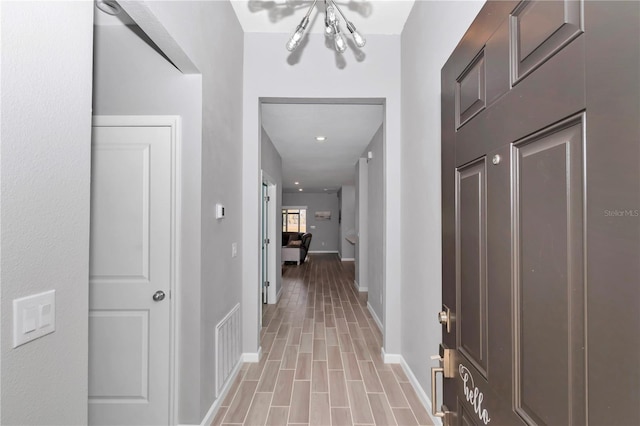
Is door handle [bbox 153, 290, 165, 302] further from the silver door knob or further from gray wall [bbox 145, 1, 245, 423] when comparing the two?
the silver door knob

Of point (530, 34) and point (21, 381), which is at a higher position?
point (530, 34)

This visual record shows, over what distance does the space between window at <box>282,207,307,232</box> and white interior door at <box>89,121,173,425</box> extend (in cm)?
1078

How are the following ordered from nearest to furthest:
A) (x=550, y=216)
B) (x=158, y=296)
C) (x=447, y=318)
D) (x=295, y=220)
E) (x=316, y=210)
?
(x=550, y=216) → (x=447, y=318) → (x=158, y=296) → (x=316, y=210) → (x=295, y=220)

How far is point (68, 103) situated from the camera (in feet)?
2.90

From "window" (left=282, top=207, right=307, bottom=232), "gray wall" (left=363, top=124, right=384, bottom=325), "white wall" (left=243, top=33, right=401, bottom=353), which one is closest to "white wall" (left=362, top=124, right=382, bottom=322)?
"gray wall" (left=363, top=124, right=384, bottom=325)

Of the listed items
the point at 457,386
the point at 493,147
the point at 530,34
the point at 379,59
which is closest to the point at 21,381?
the point at 457,386

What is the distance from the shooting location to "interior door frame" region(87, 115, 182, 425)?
70.7 inches

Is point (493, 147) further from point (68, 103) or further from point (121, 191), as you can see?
point (121, 191)

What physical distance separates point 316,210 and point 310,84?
1004 cm

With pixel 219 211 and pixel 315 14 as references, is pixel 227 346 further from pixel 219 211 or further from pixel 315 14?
pixel 315 14

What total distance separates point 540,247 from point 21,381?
1.31 meters

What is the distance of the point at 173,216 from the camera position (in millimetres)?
1817

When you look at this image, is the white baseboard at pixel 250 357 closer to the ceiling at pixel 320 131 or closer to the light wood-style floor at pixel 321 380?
the light wood-style floor at pixel 321 380

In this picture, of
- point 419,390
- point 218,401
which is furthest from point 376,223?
point 218,401
